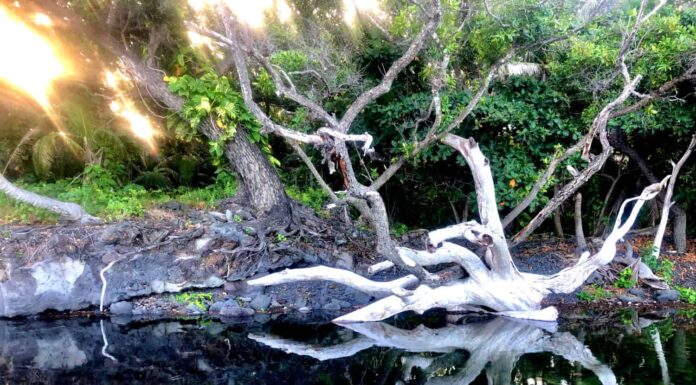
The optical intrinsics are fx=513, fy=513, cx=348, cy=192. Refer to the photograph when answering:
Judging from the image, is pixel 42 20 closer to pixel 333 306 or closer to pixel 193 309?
pixel 193 309

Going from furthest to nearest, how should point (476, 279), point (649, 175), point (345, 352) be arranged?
1. point (649, 175)
2. point (476, 279)
3. point (345, 352)

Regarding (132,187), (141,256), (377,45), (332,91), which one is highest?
(377,45)

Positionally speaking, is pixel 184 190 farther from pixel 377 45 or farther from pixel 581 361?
pixel 581 361

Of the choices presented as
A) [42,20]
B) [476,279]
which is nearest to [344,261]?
[476,279]

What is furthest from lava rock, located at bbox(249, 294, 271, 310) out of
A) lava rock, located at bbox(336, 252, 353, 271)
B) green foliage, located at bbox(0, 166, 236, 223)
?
green foliage, located at bbox(0, 166, 236, 223)

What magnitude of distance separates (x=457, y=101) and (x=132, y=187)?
767 centimetres

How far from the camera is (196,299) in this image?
897 centimetres

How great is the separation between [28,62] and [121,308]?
263 inches

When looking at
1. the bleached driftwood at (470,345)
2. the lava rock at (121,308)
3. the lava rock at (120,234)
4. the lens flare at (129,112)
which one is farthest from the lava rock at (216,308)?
the lens flare at (129,112)

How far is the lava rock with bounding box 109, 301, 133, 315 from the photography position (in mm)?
8719

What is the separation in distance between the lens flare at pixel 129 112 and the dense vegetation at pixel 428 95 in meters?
0.43

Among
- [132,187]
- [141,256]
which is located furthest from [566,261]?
[132,187]

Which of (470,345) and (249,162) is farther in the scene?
(249,162)

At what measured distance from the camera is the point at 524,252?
10844mm
